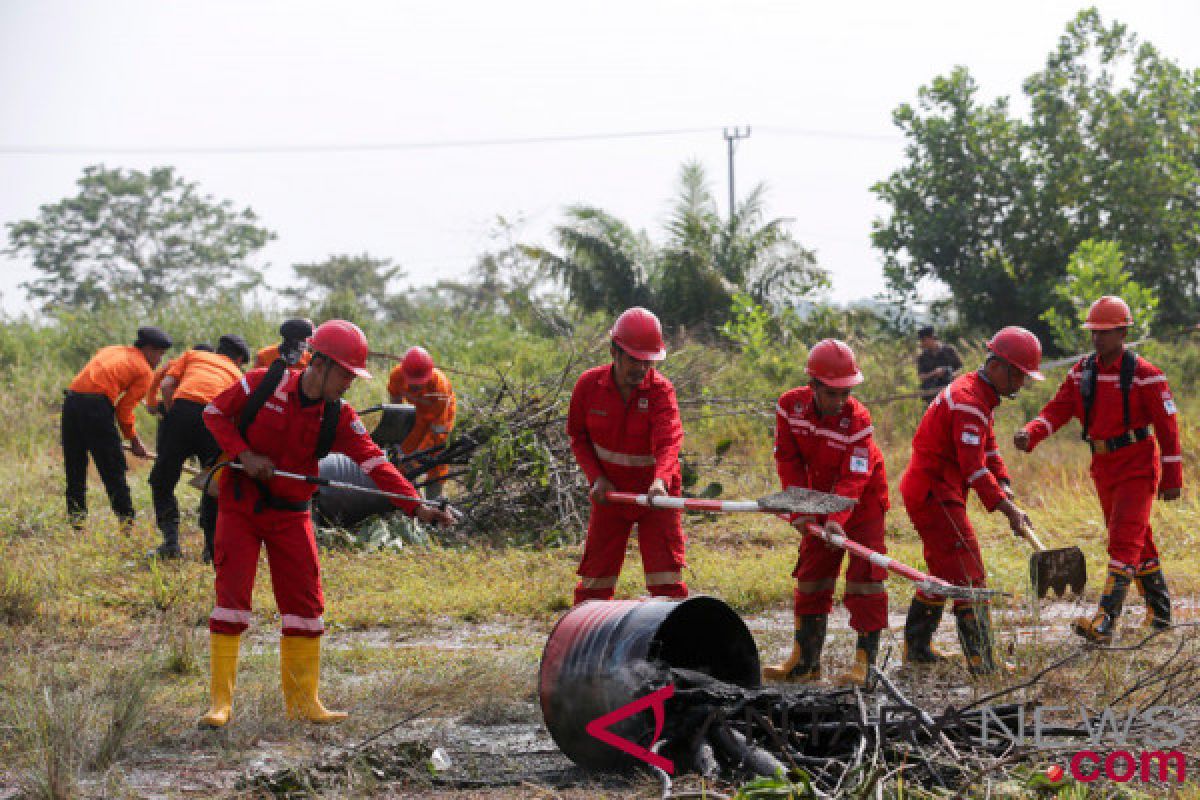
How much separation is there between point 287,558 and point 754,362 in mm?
14512

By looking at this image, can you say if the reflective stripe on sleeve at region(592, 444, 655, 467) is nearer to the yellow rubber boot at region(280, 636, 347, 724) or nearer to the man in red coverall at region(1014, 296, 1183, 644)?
the yellow rubber boot at region(280, 636, 347, 724)

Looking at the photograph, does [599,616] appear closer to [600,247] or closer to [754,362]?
[754,362]

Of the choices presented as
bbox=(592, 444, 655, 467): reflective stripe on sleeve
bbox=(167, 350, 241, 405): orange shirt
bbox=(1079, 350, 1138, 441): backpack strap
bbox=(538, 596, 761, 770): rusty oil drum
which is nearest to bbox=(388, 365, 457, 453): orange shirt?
bbox=(167, 350, 241, 405): orange shirt

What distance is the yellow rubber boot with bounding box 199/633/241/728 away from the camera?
17.1 feet

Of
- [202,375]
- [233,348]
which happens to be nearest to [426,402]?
[233,348]

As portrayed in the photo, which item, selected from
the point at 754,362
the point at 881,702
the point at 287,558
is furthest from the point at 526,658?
the point at 754,362

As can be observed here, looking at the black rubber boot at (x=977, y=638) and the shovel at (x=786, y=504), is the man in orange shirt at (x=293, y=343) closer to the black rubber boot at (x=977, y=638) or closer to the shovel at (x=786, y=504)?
the shovel at (x=786, y=504)

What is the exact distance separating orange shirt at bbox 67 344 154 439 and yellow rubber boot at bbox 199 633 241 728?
559 centimetres

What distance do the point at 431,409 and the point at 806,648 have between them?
Result: 5474 mm

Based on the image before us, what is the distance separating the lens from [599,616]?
4.69 meters

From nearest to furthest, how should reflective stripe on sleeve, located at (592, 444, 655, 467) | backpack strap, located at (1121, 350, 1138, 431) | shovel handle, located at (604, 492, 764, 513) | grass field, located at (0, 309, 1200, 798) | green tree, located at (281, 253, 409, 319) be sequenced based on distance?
grass field, located at (0, 309, 1200, 798)
shovel handle, located at (604, 492, 764, 513)
reflective stripe on sleeve, located at (592, 444, 655, 467)
backpack strap, located at (1121, 350, 1138, 431)
green tree, located at (281, 253, 409, 319)

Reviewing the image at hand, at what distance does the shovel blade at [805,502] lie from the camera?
5.42 m

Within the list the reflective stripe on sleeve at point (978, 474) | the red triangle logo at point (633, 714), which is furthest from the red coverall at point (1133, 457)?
the red triangle logo at point (633, 714)

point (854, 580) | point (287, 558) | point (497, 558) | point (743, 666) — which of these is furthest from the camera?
point (497, 558)
